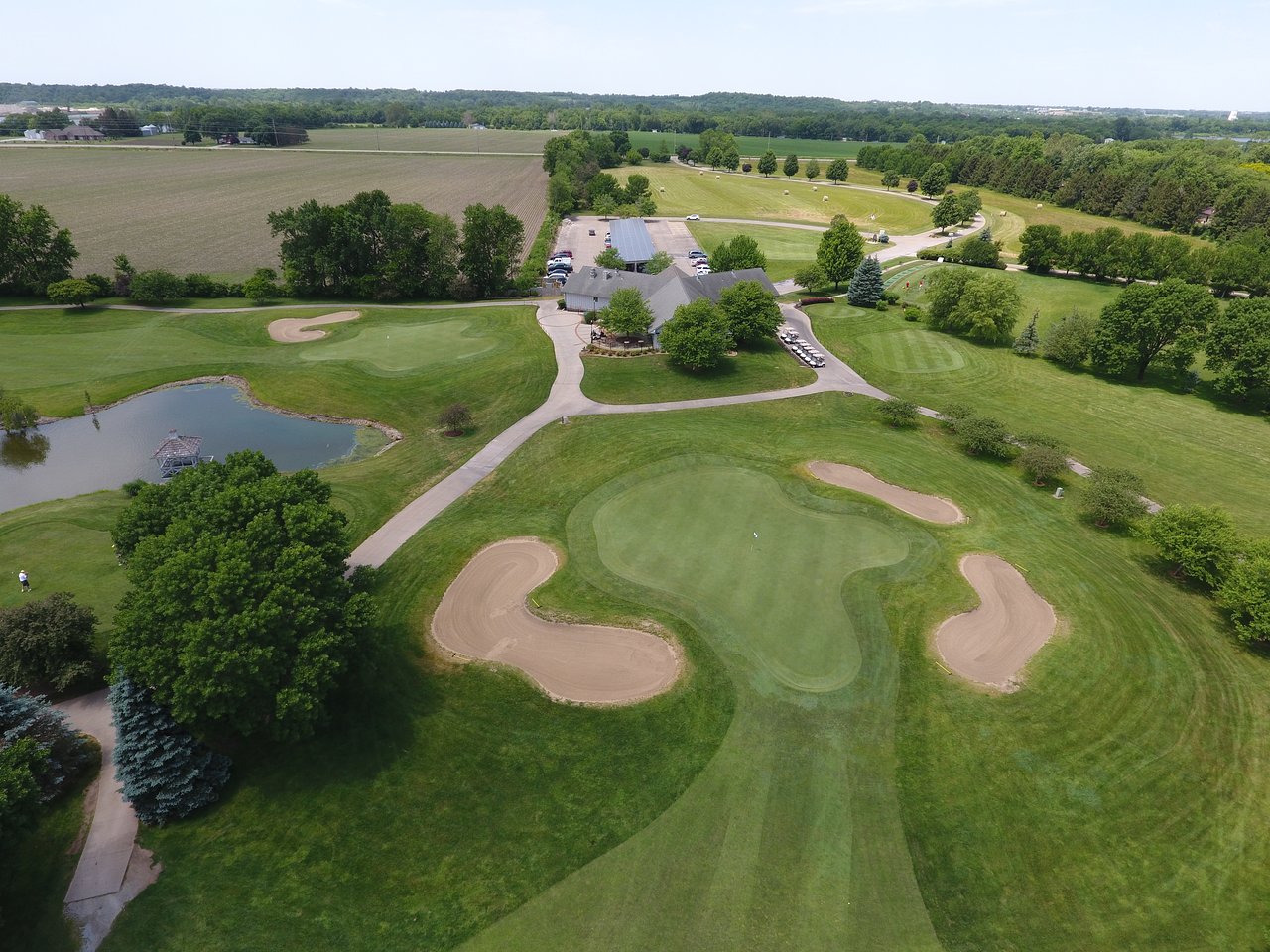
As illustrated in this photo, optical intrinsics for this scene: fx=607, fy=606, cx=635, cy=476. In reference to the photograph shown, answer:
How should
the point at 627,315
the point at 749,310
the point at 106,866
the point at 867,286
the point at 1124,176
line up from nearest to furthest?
the point at 106,866 < the point at 627,315 < the point at 749,310 < the point at 867,286 < the point at 1124,176

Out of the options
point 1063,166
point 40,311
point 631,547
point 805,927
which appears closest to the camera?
point 805,927

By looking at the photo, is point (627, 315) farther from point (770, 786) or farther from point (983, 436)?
point (770, 786)

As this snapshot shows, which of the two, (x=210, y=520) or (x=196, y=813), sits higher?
(x=210, y=520)

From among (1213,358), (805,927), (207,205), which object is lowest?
(805,927)

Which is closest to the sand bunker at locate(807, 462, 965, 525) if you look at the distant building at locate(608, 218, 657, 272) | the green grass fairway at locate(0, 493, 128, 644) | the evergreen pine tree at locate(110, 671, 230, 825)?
→ the evergreen pine tree at locate(110, 671, 230, 825)

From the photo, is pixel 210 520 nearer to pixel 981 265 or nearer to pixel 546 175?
pixel 981 265

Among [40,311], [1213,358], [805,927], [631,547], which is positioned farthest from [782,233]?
[805,927]

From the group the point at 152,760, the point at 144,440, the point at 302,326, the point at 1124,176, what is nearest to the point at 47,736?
the point at 152,760
